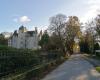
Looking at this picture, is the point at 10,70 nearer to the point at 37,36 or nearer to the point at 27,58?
the point at 27,58

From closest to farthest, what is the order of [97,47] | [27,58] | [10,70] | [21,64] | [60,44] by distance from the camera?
[10,70], [21,64], [27,58], [60,44], [97,47]

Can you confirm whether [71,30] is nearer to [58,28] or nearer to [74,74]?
[58,28]

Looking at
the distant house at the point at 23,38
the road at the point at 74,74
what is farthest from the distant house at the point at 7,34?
the road at the point at 74,74

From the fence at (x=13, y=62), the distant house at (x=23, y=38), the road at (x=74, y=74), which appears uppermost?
the distant house at (x=23, y=38)

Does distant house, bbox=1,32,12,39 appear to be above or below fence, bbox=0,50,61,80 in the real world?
above

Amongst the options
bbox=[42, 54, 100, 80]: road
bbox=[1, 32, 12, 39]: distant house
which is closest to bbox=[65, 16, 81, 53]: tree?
bbox=[42, 54, 100, 80]: road

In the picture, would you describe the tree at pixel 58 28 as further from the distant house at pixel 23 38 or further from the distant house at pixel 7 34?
the distant house at pixel 7 34

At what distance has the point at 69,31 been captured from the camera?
7950 centimetres

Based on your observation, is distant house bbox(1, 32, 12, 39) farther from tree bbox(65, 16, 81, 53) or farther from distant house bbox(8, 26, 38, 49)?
tree bbox(65, 16, 81, 53)

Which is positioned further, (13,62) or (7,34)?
(7,34)

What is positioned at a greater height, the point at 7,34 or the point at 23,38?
the point at 7,34

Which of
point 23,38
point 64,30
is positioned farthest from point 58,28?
point 23,38

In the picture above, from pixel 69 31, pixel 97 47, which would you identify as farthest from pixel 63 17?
pixel 97 47

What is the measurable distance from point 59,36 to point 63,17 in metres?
7.03
